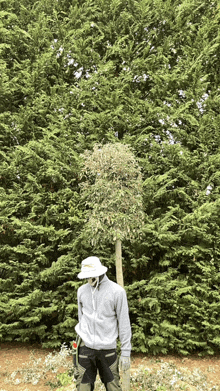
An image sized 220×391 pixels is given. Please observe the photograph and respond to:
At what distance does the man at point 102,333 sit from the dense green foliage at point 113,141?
244cm

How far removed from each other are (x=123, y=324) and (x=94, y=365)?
56 centimetres

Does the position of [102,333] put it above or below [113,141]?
below

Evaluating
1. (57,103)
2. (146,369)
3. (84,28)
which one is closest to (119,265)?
(146,369)

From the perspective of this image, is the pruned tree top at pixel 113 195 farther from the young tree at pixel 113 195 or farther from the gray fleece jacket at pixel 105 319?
the gray fleece jacket at pixel 105 319

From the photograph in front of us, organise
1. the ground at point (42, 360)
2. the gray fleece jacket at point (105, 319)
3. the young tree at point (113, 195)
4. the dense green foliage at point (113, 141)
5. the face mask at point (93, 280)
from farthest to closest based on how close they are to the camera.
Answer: the dense green foliage at point (113, 141)
the ground at point (42, 360)
the young tree at point (113, 195)
the face mask at point (93, 280)
the gray fleece jacket at point (105, 319)

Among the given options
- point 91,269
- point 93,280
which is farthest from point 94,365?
point 91,269

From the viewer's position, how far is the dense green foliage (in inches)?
232

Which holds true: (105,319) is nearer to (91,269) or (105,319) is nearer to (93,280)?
(93,280)

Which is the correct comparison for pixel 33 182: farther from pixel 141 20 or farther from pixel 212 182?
pixel 141 20

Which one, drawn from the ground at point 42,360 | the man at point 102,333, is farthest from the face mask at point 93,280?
the ground at point 42,360

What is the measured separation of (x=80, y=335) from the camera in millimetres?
2928

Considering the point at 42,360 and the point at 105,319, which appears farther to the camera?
the point at 42,360

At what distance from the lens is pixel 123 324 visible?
284 cm

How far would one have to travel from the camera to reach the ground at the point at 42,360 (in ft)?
16.3
